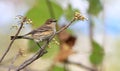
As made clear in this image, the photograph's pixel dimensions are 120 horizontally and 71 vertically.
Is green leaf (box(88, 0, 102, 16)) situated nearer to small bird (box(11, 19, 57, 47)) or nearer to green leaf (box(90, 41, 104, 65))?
green leaf (box(90, 41, 104, 65))

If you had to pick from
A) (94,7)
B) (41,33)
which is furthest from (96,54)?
(41,33)

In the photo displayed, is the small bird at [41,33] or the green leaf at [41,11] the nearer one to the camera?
the small bird at [41,33]

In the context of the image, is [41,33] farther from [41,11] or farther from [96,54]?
[96,54]

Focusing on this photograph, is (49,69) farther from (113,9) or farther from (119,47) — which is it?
(119,47)

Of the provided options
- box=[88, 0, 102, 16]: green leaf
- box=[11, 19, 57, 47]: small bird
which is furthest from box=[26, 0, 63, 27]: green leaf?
box=[11, 19, 57, 47]: small bird

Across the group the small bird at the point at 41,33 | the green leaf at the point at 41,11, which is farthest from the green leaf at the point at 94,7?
the small bird at the point at 41,33

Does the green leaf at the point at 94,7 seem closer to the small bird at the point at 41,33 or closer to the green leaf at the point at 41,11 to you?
the green leaf at the point at 41,11
